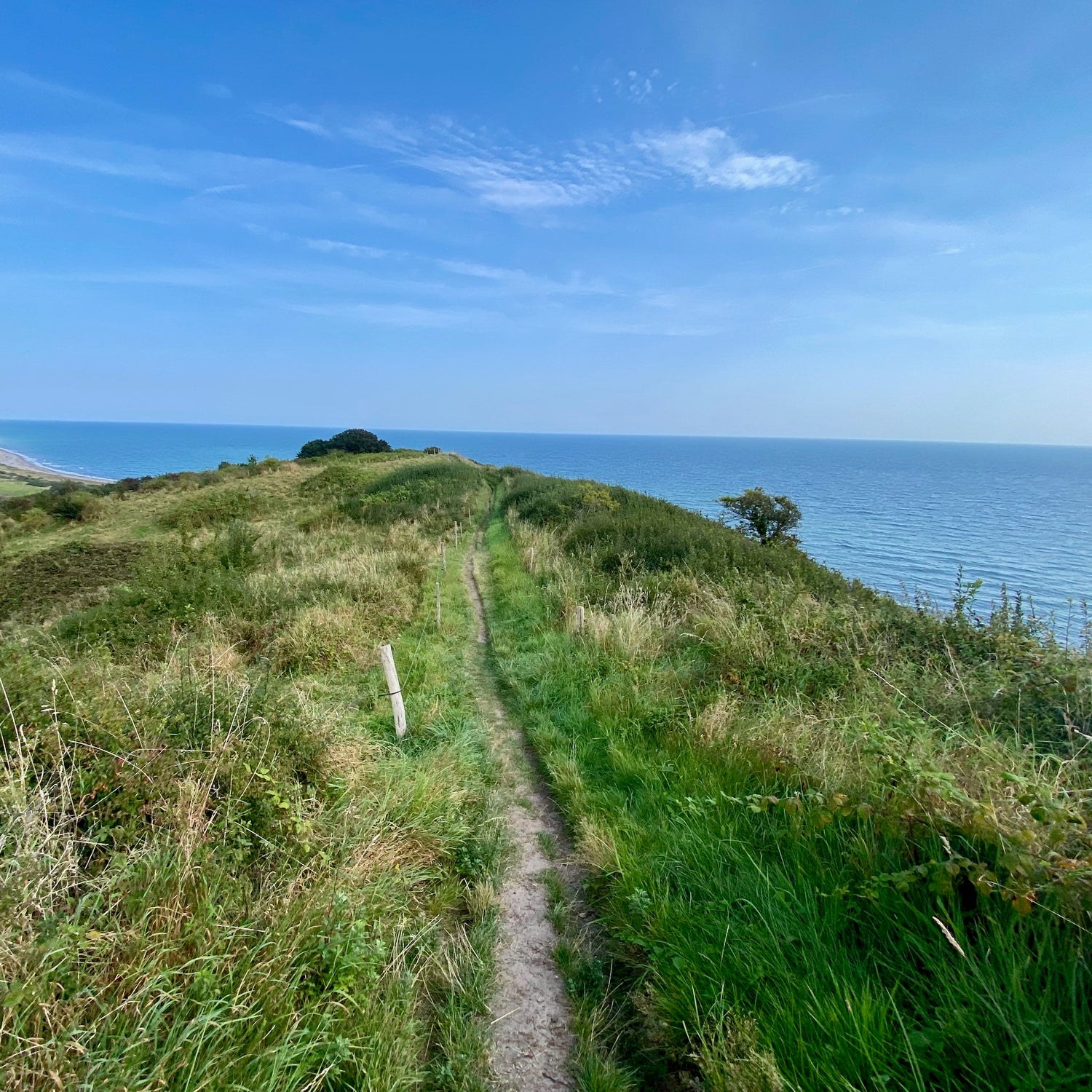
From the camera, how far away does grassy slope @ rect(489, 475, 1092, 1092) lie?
7.18 feet

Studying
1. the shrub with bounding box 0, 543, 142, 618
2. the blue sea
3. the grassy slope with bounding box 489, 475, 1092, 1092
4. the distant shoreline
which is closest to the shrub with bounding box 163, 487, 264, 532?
the shrub with bounding box 0, 543, 142, 618

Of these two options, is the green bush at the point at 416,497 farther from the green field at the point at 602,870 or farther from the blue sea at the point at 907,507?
the blue sea at the point at 907,507

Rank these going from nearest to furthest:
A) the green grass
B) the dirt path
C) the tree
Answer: the dirt path < the green grass < the tree

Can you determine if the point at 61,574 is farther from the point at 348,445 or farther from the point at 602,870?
the point at 348,445

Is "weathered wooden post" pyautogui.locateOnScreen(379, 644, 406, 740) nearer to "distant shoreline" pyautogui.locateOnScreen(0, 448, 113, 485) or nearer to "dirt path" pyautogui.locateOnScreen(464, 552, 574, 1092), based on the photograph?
"dirt path" pyautogui.locateOnScreen(464, 552, 574, 1092)

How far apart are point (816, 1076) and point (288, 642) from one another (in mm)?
7930

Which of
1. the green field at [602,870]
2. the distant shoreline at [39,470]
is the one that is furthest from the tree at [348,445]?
the green field at [602,870]

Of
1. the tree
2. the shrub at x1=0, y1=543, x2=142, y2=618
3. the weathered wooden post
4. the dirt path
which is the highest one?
the tree

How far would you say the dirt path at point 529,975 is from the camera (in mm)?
2689

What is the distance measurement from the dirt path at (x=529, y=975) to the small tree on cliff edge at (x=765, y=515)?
25.3 m

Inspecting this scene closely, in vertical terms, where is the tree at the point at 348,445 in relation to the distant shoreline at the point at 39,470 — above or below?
above

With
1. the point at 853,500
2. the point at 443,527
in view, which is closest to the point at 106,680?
the point at 443,527

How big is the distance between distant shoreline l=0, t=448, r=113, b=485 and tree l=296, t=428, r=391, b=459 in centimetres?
2248

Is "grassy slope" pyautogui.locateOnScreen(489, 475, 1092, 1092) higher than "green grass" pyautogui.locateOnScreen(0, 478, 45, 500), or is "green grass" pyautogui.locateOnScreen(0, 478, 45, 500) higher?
"grassy slope" pyautogui.locateOnScreen(489, 475, 1092, 1092)
